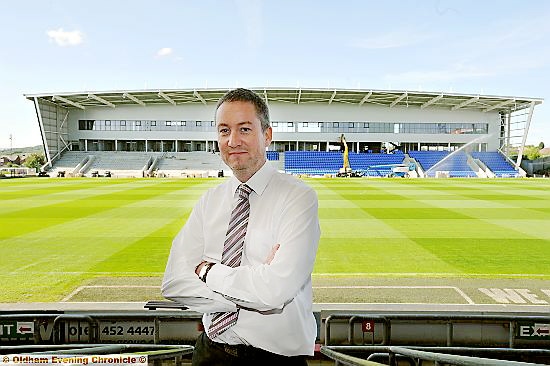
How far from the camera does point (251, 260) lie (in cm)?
195

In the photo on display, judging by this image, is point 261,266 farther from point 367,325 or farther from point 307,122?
point 307,122

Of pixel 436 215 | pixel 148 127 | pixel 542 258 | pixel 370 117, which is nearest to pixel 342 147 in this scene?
pixel 370 117

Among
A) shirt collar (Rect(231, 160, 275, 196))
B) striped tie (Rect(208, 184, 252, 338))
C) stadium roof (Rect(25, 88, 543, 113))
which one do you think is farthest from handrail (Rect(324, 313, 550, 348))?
stadium roof (Rect(25, 88, 543, 113))

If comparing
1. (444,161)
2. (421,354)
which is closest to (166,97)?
(444,161)

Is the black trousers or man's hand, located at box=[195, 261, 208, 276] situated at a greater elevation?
man's hand, located at box=[195, 261, 208, 276]

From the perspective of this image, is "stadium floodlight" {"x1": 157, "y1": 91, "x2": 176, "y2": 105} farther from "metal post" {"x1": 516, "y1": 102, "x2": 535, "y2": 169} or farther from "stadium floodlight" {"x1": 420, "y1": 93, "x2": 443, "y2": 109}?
"metal post" {"x1": 516, "y1": 102, "x2": 535, "y2": 169}

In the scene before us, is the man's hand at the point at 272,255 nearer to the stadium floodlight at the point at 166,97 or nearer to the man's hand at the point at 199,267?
the man's hand at the point at 199,267

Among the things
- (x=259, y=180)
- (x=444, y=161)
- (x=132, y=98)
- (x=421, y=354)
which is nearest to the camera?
(x=259, y=180)

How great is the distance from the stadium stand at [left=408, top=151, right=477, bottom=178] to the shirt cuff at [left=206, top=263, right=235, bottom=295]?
49411 mm

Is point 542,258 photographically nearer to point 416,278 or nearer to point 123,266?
point 416,278

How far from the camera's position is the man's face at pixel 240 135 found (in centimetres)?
191

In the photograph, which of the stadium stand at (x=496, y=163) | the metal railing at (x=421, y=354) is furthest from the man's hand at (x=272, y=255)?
the stadium stand at (x=496, y=163)

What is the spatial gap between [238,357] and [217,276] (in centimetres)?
38

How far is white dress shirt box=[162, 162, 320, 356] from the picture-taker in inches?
69.9
